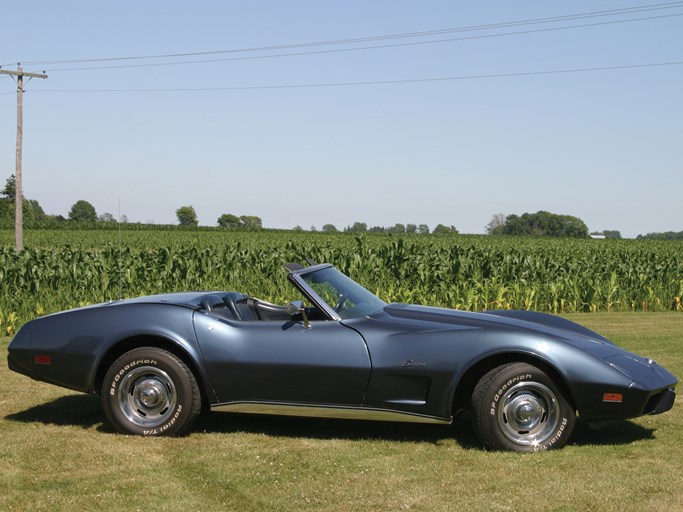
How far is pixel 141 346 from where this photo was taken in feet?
22.1

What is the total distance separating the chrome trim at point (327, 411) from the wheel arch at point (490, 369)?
192mm

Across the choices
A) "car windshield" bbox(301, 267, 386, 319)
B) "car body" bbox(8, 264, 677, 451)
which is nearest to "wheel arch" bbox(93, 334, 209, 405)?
"car body" bbox(8, 264, 677, 451)

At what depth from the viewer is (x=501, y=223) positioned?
524 ft

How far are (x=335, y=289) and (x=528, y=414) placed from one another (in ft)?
5.67

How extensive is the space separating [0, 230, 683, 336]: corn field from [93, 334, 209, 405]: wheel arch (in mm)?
9921

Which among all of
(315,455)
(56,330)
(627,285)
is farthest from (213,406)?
(627,285)

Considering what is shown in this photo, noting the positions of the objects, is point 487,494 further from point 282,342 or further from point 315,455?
point 282,342

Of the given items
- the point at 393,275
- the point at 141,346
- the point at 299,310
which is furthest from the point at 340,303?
the point at 393,275

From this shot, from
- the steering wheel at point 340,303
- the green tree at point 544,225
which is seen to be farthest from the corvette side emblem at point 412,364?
the green tree at point 544,225

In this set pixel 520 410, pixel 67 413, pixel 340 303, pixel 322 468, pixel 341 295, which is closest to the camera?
pixel 322 468

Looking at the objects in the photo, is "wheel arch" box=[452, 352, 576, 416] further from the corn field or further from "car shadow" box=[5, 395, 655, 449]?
the corn field

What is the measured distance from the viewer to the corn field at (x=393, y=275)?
674 inches

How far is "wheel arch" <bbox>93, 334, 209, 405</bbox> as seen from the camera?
6574mm

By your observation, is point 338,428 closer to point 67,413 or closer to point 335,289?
point 335,289
